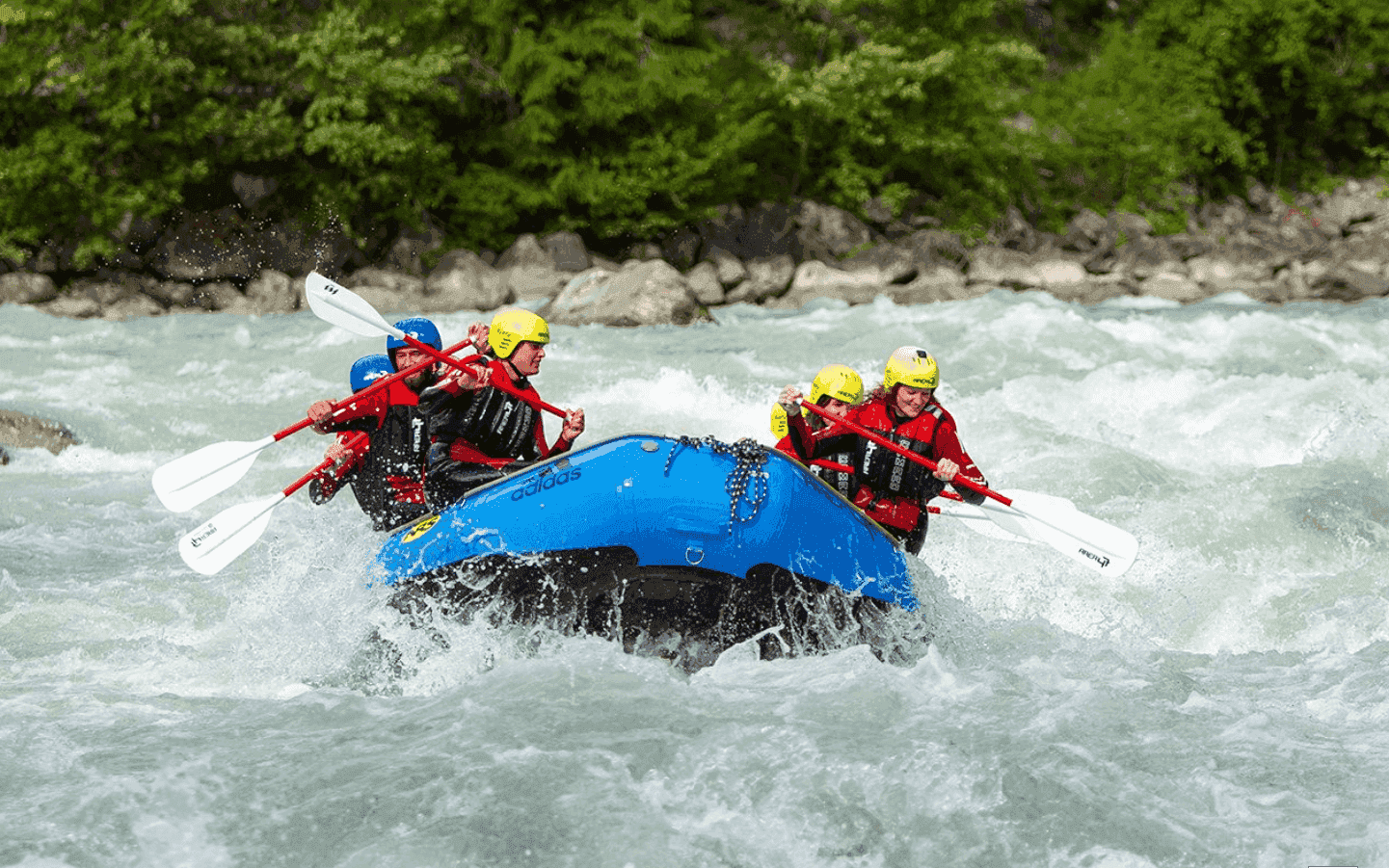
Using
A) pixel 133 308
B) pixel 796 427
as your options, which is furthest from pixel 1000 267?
pixel 796 427

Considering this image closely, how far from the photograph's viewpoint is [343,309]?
18.2ft

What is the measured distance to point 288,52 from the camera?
58.6ft

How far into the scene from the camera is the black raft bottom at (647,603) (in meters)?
4.16

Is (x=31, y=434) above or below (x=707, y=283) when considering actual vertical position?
above

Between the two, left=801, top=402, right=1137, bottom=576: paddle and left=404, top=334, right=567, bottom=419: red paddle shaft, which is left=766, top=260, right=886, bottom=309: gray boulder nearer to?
left=801, top=402, right=1137, bottom=576: paddle

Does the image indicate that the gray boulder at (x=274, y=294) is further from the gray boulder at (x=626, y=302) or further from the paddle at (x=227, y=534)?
the paddle at (x=227, y=534)

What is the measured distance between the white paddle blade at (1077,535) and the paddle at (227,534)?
2.71m

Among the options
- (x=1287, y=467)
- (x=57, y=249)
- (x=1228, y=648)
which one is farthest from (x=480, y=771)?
(x=57, y=249)

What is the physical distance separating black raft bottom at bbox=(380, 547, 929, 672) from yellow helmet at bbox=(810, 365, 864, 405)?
1.01 m

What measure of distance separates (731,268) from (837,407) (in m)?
13.4

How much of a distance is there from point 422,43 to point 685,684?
16.8 metres

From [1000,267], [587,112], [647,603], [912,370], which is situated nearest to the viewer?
[647,603]

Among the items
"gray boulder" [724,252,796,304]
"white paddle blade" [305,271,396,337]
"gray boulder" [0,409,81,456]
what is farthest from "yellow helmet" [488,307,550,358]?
"gray boulder" [724,252,796,304]

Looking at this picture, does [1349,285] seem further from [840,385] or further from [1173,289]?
[840,385]
